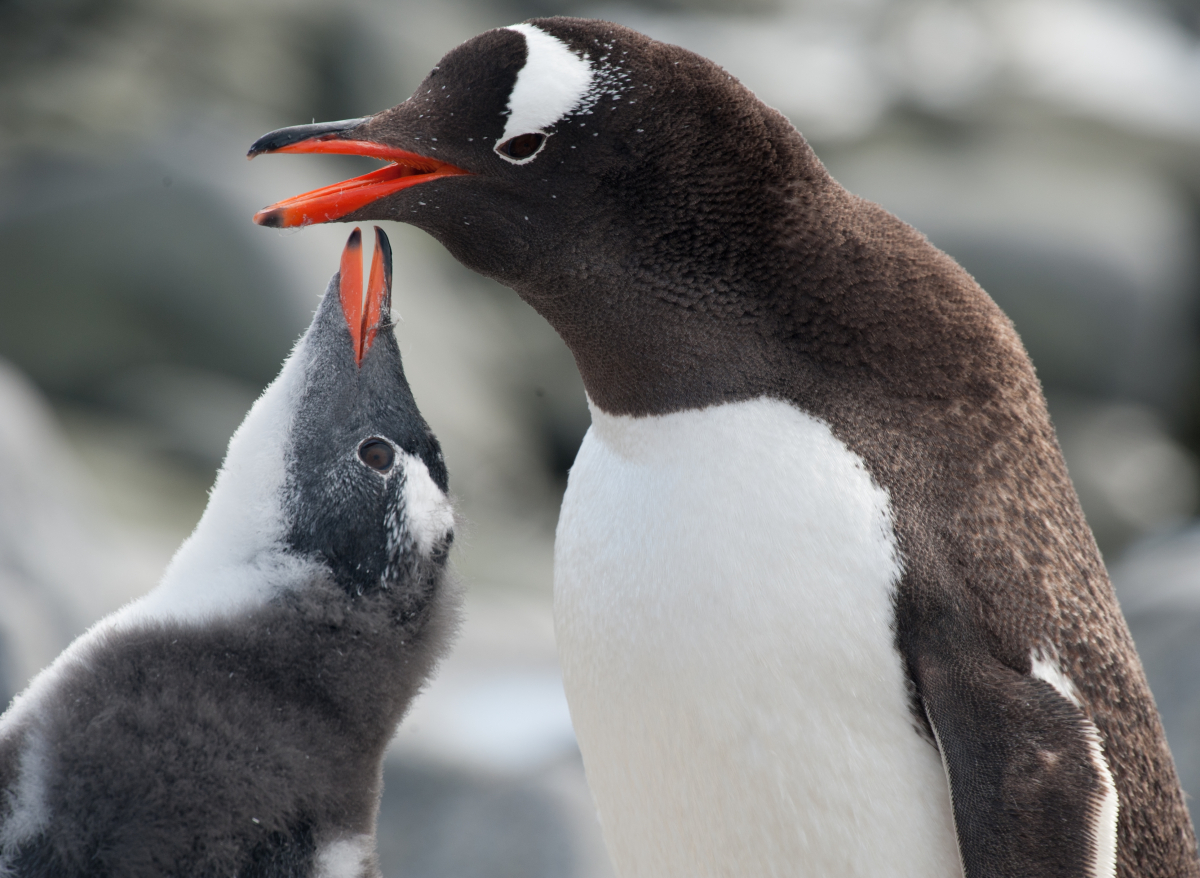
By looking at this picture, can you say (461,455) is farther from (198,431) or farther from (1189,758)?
(1189,758)

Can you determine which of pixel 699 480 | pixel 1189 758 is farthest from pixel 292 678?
pixel 1189 758

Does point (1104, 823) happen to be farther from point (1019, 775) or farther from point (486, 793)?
point (486, 793)

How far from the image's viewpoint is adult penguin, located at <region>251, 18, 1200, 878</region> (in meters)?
1.07

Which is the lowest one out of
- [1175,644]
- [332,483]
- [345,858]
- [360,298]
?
[1175,644]

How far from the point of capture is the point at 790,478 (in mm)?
1116

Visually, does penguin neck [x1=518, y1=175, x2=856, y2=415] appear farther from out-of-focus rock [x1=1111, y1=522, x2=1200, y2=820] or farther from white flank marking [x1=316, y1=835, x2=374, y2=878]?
out-of-focus rock [x1=1111, y1=522, x2=1200, y2=820]

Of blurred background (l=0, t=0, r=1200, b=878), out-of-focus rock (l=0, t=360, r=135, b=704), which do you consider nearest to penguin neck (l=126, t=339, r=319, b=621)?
out-of-focus rock (l=0, t=360, r=135, b=704)

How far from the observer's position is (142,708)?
3.54 feet

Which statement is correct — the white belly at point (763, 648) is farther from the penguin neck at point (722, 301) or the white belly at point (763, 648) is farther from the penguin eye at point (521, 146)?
the penguin eye at point (521, 146)

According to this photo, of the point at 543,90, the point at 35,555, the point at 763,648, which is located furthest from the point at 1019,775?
the point at 35,555

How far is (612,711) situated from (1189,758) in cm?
143

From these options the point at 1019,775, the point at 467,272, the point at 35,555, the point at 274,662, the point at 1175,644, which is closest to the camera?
the point at 1019,775

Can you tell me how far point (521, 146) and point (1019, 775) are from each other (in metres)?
0.65

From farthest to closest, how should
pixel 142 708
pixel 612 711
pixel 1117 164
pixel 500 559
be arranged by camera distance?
pixel 1117 164
pixel 500 559
pixel 612 711
pixel 142 708
